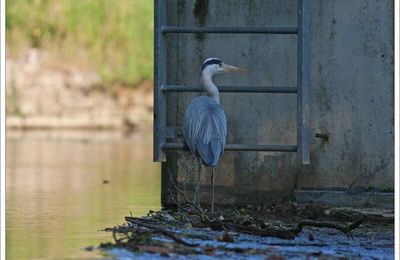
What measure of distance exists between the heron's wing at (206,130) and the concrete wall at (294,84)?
0.57m

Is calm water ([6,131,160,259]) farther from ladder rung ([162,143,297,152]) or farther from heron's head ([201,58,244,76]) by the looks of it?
heron's head ([201,58,244,76])

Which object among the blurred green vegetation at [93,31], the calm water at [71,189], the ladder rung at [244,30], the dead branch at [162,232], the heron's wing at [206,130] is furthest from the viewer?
the blurred green vegetation at [93,31]

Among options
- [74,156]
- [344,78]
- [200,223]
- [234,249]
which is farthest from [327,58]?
[74,156]

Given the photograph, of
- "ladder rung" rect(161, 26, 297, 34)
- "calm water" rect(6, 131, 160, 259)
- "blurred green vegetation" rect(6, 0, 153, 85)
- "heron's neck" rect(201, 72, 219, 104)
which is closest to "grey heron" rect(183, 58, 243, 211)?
"heron's neck" rect(201, 72, 219, 104)

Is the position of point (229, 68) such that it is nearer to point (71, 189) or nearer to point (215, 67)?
point (215, 67)

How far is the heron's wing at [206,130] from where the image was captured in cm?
932

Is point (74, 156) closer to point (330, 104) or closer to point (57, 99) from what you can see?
point (57, 99)

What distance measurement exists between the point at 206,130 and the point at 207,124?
0.17ft

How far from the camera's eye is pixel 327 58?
9.92 m

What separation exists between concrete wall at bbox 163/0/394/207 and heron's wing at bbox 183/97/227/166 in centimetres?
57

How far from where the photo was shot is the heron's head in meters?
9.62

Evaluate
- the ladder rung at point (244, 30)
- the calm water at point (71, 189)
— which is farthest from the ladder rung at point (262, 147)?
the calm water at point (71, 189)

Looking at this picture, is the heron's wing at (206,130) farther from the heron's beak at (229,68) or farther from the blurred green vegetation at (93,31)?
the blurred green vegetation at (93,31)

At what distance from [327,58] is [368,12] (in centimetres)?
44
